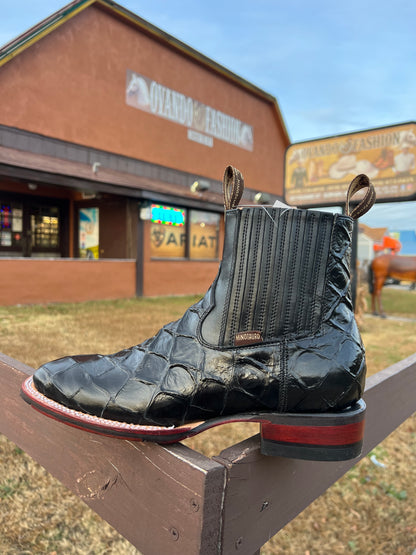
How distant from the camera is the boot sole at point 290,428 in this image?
27.0 inches

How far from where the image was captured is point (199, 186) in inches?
387

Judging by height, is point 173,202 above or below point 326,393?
above

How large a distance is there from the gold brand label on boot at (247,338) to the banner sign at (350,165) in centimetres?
495

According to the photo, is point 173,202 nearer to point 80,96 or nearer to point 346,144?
point 80,96

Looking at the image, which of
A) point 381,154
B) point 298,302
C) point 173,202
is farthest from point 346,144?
point 298,302

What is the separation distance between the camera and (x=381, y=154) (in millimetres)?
5648

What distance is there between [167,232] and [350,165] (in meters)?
5.16

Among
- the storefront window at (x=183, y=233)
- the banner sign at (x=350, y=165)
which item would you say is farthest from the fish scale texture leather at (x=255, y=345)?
the storefront window at (x=183, y=233)

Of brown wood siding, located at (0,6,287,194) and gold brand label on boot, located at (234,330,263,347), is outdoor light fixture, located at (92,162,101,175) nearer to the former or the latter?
brown wood siding, located at (0,6,287,194)

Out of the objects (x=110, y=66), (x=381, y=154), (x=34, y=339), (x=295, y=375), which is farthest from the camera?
(x=110, y=66)

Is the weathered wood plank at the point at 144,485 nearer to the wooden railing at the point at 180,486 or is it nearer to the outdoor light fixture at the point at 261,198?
the wooden railing at the point at 180,486

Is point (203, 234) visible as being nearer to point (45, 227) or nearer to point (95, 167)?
point (95, 167)

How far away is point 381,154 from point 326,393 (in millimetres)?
5821

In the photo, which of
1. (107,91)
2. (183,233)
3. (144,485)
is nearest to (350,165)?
(183,233)
